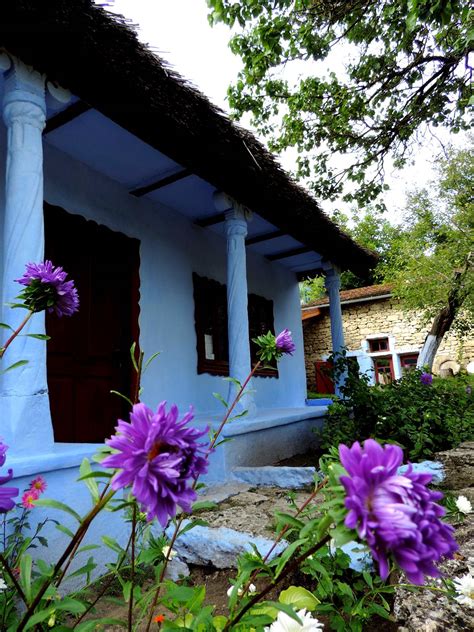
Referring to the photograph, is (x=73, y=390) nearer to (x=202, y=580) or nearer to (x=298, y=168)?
(x=202, y=580)

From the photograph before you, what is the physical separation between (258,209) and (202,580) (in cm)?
374

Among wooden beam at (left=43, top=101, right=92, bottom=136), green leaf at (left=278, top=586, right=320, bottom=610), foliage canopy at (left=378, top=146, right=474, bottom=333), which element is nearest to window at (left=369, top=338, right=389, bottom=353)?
foliage canopy at (left=378, top=146, right=474, bottom=333)

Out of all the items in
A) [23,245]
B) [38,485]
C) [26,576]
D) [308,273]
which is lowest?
[38,485]

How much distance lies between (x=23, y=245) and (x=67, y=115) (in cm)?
140

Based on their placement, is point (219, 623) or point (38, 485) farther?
point (38, 485)

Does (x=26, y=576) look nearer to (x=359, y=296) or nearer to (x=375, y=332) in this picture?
(x=359, y=296)

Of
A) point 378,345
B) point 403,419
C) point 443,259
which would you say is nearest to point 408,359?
point 378,345

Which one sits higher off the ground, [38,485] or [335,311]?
[335,311]

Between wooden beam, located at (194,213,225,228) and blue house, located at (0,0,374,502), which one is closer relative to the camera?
blue house, located at (0,0,374,502)

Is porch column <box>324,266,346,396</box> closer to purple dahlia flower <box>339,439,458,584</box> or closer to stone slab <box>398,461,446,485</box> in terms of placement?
stone slab <box>398,461,446,485</box>

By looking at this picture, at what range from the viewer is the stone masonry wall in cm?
1470

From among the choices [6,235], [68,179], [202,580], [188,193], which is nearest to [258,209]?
[188,193]

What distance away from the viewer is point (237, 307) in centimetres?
469

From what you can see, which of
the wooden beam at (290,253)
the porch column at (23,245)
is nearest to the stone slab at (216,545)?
the porch column at (23,245)
